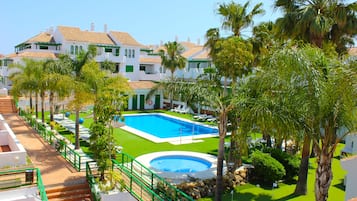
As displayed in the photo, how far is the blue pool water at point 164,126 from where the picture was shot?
31516 mm

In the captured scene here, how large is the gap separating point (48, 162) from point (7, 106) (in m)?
19.8

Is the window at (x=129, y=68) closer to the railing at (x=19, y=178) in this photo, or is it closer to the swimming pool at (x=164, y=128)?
the swimming pool at (x=164, y=128)

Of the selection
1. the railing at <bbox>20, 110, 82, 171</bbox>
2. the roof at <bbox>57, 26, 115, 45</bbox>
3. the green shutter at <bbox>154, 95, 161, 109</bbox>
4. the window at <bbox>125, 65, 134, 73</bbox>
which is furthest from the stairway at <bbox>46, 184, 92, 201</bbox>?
the window at <bbox>125, 65, 134, 73</bbox>

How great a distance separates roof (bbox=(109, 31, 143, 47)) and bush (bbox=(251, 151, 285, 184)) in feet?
115

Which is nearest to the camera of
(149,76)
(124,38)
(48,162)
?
(48,162)

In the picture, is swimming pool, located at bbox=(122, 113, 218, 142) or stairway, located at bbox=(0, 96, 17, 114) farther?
stairway, located at bbox=(0, 96, 17, 114)

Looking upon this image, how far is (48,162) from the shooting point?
17.6 metres

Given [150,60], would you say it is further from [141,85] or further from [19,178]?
[19,178]

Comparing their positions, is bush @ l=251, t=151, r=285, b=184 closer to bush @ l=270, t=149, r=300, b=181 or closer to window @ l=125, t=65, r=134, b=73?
bush @ l=270, t=149, r=300, b=181

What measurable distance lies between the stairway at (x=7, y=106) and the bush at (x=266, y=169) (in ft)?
85.9

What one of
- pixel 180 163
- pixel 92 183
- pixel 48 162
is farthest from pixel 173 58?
pixel 92 183

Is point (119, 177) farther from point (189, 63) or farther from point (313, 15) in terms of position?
point (189, 63)

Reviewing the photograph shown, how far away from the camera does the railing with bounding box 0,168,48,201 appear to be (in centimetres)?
1309

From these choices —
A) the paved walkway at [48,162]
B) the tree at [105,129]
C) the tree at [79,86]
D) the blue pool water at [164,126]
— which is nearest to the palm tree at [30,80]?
the paved walkway at [48,162]
